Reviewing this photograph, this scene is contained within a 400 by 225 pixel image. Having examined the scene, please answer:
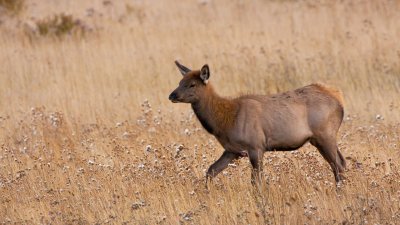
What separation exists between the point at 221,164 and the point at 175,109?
191 inches

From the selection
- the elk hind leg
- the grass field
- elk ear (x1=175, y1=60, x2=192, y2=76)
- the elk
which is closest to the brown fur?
the elk

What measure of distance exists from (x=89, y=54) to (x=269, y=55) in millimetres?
3423

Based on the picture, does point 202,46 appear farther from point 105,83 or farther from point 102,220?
point 102,220

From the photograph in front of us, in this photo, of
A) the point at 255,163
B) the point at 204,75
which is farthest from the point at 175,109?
the point at 255,163

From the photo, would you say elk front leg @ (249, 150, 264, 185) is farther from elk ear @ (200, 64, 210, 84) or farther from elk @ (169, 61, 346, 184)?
elk ear @ (200, 64, 210, 84)

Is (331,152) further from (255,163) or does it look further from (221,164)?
(221,164)

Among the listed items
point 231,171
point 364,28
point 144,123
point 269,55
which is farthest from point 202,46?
point 231,171

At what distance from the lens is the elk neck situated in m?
10.6

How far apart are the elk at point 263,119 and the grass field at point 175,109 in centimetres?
26

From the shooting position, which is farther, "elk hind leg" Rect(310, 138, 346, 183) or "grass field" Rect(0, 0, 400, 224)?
"elk hind leg" Rect(310, 138, 346, 183)

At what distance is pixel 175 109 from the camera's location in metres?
15.3

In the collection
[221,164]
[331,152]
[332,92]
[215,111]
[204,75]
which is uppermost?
[204,75]

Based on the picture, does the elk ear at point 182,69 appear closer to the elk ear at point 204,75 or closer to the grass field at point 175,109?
the elk ear at point 204,75

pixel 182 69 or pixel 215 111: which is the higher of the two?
pixel 182 69
